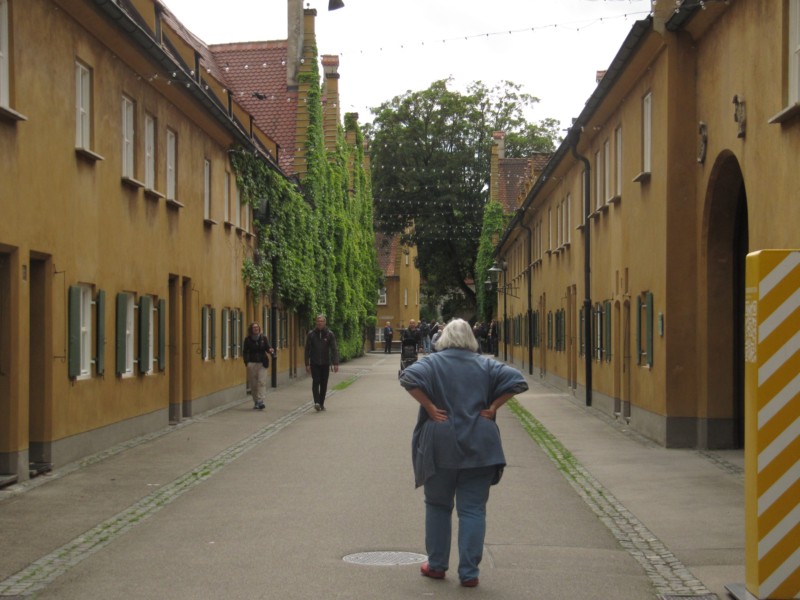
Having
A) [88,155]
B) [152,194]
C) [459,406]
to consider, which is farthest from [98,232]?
[459,406]

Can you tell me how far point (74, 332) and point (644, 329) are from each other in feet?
28.7

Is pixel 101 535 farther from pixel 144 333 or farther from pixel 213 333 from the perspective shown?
pixel 213 333

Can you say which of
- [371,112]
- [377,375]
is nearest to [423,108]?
[371,112]

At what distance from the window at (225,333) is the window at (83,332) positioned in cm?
998

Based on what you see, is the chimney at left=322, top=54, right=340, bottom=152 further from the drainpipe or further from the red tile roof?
the drainpipe

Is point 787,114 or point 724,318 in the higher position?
point 787,114

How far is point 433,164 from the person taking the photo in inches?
2581

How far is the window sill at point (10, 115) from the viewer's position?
12438 mm

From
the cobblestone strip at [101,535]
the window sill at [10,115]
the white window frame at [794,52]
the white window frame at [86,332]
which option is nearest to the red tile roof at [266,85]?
the white window frame at [86,332]

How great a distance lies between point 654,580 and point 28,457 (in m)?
7.93

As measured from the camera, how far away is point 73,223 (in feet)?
49.7

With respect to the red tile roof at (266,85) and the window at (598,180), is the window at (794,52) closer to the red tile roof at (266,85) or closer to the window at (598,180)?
the window at (598,180)

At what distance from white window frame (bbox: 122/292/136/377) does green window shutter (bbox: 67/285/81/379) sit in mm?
2396

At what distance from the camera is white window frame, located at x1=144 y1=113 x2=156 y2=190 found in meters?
19.4
